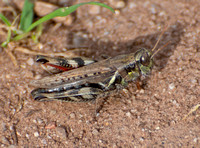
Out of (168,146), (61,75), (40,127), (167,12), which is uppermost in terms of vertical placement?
(167,12)

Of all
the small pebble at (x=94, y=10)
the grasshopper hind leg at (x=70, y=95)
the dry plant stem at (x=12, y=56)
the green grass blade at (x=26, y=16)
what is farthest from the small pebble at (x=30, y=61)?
the small pebble at (x=94, y=10)

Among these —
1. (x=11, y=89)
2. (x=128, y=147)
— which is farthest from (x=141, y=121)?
(x=11, y=89)

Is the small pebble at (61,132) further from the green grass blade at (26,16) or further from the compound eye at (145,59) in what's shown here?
the green grass blade at (26,16)

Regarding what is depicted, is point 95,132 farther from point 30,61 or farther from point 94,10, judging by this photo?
Answer: point 94,10

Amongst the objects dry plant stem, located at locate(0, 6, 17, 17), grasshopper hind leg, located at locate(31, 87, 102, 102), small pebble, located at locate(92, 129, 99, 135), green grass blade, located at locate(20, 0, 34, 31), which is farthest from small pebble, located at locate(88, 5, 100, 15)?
small pebble, located at locate(92, 129, 99, 135)

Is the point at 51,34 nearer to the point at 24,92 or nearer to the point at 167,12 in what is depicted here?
the point at 24,92

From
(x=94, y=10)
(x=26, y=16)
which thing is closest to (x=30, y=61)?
(x=26, y=16)
